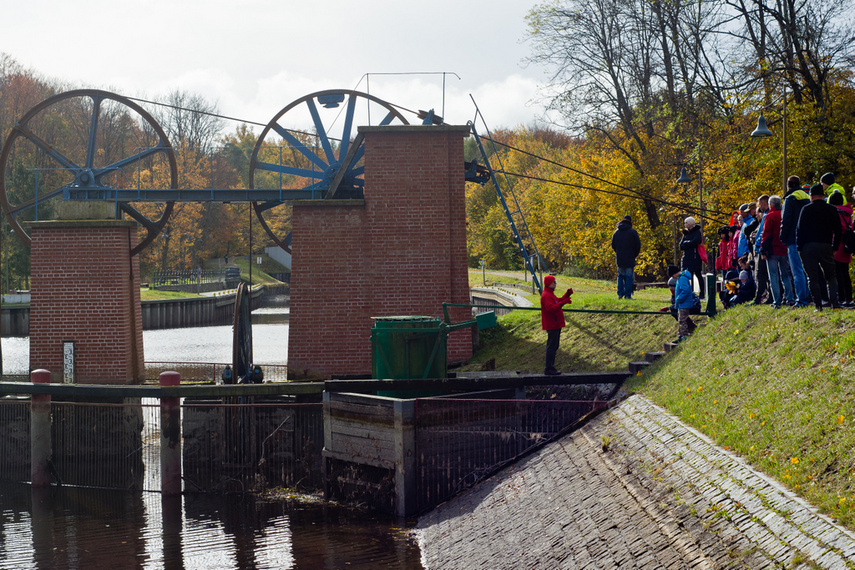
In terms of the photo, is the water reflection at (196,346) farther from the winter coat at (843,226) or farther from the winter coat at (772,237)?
the winter coat at (843,226)

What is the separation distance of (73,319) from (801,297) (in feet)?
45.7

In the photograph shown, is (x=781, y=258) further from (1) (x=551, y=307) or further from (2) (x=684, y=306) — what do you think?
(1) (x=551, y=307)

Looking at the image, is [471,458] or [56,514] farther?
[56,514]

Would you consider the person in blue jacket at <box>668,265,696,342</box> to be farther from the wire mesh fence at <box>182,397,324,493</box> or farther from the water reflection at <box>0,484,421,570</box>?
the wire mesh fence at <box>182,397,324,493</box>

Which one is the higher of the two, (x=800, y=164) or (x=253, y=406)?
(x=800, y=164)

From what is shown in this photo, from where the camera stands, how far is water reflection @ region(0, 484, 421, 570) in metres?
10.3

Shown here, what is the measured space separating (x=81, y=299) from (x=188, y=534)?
7307 mm

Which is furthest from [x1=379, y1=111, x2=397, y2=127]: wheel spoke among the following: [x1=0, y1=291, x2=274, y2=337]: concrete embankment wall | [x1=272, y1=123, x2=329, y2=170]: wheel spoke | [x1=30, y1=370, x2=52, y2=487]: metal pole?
[x1=0, y1=291, x2=274, y2=337]: concrete embankment wall

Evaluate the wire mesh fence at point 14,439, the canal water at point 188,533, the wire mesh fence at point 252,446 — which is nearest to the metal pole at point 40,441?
the canal water at point 188,533

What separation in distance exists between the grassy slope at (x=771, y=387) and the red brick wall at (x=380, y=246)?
4.11m

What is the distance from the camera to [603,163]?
31438 millimetres

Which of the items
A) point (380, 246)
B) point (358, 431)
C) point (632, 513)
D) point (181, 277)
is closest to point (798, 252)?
point (632, 513)

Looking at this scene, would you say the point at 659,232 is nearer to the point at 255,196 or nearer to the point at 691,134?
the point at 691,134

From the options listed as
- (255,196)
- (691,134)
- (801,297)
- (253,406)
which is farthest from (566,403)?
(691,134)
